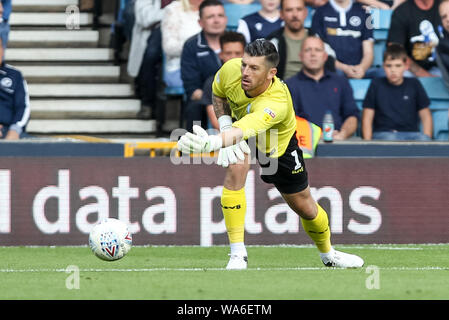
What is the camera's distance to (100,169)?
12.6 metres

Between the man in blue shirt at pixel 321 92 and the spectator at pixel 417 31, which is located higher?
the spectator at pixel 417 31

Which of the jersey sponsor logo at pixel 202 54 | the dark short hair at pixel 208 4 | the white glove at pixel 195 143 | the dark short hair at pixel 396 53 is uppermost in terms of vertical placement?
the dark short hair at pixel 208 4

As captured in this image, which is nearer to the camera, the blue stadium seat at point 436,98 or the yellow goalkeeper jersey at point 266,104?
the yellow goalkeeper jersey at point 266,104

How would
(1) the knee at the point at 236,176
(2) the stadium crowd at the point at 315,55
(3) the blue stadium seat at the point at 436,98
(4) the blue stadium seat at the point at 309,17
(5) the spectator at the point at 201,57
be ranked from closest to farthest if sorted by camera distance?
(1) the knee at the point at 236,176 → (2) the stadium crowd at the point at 315,55 → (5) the spectator at the point at 201,57 → (3) the blue stadium seat at the point at 436,98 → (4) the blue stadium seat at the point at 309,17

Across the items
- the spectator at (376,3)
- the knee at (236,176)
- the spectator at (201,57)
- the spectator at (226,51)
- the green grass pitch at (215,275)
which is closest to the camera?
the green grass pitch at (215,275)

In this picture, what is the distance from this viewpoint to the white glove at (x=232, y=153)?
905 centimetres

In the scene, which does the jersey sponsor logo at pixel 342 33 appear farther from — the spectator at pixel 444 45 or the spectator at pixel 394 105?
the spectator at pixel 444 45

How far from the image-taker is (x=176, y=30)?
15.4 metres

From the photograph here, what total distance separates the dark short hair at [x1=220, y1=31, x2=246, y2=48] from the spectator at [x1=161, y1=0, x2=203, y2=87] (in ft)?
2.87

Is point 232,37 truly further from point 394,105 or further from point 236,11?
point 394,105

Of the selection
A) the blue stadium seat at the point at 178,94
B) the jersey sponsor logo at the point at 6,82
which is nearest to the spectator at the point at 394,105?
the blue stadium seat at the point at 178,94

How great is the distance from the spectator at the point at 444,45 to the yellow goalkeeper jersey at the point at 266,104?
6.86m

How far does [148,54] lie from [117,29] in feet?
5.46

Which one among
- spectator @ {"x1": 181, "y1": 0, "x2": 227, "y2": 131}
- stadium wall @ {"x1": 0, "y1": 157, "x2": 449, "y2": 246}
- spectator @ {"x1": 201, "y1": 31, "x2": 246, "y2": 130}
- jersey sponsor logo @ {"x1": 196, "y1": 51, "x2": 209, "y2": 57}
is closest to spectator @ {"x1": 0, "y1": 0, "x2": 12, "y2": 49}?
spectator @ {"x1": 181, "y1": 0, "x2": 227, "y2": 131}
